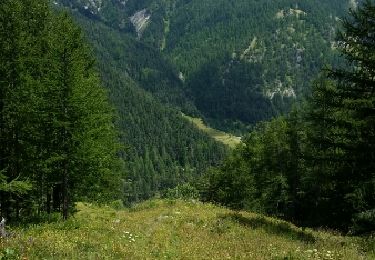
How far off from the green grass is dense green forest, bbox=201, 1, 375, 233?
8.63ft

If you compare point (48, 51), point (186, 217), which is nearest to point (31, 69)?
point (48, 51)

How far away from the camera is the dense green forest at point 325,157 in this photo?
18.2 m

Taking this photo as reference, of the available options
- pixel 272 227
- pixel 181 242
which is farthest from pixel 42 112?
pixel 272 227

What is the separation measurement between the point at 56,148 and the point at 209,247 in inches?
498

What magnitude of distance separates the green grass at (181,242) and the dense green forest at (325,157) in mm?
2632

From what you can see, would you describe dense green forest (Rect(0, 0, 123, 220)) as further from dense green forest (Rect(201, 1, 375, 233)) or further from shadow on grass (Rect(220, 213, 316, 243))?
dense green forest (Rect(201, 1, 375, 233))

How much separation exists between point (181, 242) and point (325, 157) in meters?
8.09

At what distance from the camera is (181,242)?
50.5ft

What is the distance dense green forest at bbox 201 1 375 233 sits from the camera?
59.8 feet

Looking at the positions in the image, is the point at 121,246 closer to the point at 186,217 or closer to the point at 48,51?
the point at 186,217

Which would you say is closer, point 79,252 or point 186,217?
point 79,252

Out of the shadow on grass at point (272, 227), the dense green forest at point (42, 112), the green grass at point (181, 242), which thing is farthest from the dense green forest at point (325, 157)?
the dense green forest at point (42, 112)

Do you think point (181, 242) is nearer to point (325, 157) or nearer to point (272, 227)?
point (272, 227)

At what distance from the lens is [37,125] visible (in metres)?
24.1
